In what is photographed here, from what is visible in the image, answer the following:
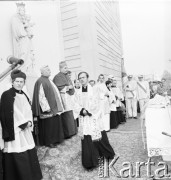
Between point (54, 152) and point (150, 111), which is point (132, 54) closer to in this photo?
point (150, 111)

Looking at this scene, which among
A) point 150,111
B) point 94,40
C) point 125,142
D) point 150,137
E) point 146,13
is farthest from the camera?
point 94,40

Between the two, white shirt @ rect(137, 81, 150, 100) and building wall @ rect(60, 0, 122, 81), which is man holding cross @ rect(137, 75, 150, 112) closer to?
white shirt @ rect(137, 81, 150, 100)

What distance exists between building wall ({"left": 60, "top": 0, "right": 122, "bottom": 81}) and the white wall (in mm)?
252

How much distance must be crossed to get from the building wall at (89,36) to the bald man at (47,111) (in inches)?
82.3

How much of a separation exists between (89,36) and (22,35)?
2012 millimetres

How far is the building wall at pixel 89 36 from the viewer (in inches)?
237

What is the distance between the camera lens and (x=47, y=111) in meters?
3.86

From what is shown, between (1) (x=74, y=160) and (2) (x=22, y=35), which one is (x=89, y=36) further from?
(1) (x=74, y=160)

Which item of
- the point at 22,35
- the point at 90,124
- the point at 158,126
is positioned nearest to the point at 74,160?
the point at 90,124

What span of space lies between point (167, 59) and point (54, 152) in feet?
8.67

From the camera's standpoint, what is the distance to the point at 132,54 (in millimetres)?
4980

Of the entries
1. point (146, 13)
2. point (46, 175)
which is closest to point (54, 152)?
point (46, 175)

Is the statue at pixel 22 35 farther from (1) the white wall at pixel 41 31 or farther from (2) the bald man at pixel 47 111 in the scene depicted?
(2) the bald man at pixel 47 111

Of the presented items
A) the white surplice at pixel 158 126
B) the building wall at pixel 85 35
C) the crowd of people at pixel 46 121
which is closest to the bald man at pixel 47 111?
the crowd of people at pixel 46 121
